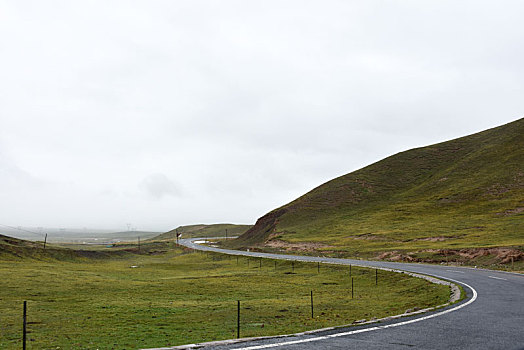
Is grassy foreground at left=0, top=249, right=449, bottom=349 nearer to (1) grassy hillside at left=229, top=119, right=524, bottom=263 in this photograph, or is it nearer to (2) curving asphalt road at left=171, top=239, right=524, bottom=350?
(2) curving asphalt road at left=171, top=239, right=524, bottom=350

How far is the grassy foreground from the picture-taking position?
20469 mm

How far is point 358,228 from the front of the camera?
118 m

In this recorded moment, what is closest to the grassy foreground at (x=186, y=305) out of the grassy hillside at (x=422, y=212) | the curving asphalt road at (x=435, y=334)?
the curving asphalt road at (x=435, y=334)

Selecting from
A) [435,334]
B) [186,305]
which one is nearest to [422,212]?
[186,305]

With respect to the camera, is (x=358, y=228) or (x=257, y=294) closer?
(x=257, y=294)

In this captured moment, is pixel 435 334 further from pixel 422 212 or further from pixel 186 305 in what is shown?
pixel 422 212

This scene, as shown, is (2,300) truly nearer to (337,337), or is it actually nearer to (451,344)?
(337,337)

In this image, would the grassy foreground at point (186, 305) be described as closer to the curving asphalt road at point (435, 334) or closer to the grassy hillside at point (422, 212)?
the curving asphalt road at point (435, 334)

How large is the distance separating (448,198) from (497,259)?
94098 millimetres

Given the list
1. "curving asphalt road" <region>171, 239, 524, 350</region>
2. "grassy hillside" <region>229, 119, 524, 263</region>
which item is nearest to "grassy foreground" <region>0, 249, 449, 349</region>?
"curving asphalt road" <region>171, 239, 524, 350</region>

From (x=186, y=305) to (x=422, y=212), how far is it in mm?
113798

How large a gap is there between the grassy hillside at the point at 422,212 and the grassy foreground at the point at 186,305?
2445cm

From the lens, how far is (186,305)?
3150cm

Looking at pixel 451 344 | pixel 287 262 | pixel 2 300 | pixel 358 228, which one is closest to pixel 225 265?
pixel 287 262
